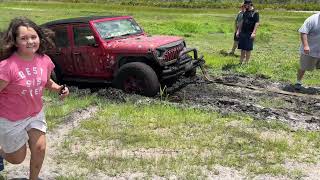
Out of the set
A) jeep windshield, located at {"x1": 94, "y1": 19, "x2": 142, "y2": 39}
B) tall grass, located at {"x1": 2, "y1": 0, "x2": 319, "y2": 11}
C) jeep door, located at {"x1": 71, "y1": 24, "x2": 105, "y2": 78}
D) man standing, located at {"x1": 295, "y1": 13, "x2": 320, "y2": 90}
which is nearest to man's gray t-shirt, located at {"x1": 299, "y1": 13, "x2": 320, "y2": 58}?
man standing, located at {"x1": 295, "y1": 13, "x2": 320, "y2": 90}

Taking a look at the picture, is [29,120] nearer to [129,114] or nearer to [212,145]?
[212,145]

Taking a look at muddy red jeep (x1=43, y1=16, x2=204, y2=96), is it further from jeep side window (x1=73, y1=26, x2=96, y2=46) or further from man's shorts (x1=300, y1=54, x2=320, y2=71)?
man's shorts (x1=300, y1=54, x2=320, y2=71)

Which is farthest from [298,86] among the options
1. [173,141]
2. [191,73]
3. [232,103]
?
[173,141]

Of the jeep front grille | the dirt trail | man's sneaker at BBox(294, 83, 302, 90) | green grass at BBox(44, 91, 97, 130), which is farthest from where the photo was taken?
man's sneaker at BBox(294, 83, 302, 90)

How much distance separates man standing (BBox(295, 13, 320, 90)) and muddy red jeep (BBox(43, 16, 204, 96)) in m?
2.07

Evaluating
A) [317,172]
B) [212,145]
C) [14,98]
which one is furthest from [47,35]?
[317,172]

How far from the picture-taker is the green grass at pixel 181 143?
18.6ft

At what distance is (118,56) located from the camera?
9.58 meters

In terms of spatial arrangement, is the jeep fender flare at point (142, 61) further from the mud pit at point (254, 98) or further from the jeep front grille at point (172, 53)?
the mud pit at point (254, 98)

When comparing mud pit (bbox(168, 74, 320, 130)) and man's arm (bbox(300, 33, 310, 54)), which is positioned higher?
man's arm (bbox(300, 33, 310, 54))

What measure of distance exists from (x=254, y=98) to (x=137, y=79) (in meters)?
2.22

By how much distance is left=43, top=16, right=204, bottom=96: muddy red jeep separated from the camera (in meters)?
9.18

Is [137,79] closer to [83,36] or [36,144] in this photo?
[83,36]

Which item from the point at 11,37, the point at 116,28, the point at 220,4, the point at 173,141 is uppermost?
the point at 11,37
